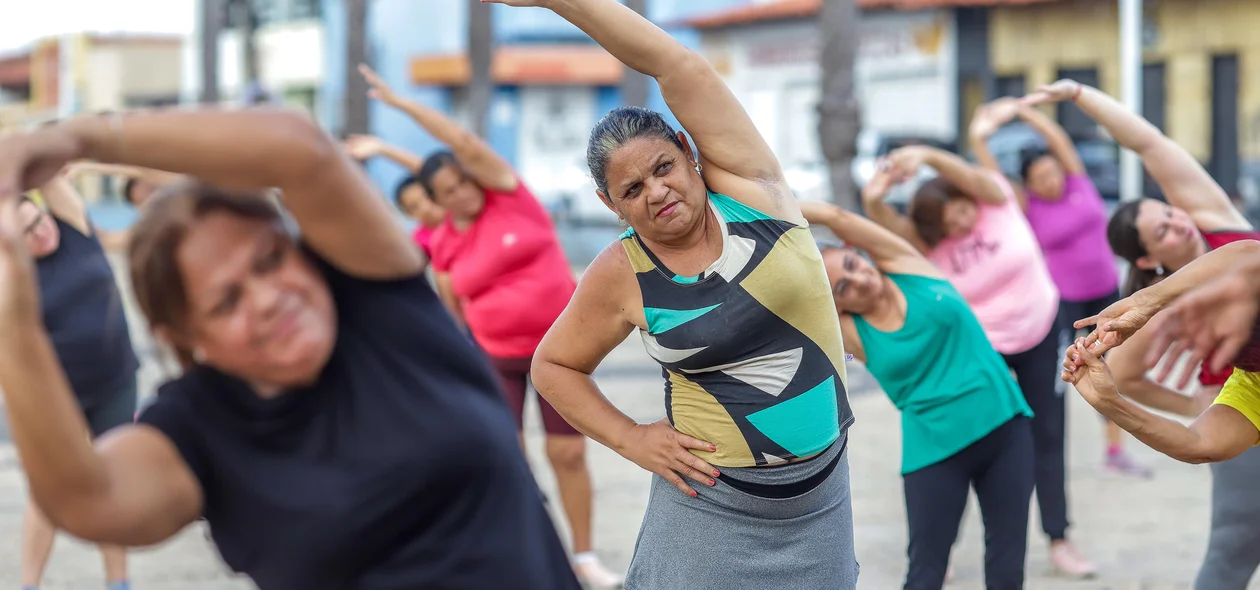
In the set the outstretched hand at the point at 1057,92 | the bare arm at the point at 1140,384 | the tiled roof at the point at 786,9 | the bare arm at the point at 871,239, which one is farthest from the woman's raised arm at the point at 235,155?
the tiled roof at the point at 786,9

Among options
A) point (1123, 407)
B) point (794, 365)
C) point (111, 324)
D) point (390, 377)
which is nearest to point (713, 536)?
point (794, 365)

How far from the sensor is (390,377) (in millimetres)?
2096

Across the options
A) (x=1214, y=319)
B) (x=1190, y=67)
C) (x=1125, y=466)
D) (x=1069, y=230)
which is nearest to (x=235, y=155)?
(x=1214, y=319)

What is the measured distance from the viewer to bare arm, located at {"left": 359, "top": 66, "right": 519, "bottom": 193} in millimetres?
5914

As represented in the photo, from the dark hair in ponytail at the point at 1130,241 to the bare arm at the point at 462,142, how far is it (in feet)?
8.77

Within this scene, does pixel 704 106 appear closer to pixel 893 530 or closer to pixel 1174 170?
pixel 1174 170

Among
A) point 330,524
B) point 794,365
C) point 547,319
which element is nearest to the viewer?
point 330,524

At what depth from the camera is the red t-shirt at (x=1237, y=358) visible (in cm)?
294

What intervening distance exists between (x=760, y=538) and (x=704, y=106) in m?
1.05

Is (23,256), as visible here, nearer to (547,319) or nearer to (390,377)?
(390,377)

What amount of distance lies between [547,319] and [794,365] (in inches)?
120

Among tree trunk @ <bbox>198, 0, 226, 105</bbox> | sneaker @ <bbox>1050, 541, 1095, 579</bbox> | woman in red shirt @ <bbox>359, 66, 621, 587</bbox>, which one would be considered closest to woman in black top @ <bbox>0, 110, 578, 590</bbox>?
woman in red shirt @ <bbox>359, 66, 621, 587</bbox>

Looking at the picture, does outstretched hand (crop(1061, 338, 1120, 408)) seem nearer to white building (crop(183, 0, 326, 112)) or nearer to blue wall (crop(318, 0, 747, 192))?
blue wall (crop(318, 0, 747, 192))

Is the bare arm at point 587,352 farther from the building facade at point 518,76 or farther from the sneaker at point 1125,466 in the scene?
the building facade at point 518,76
